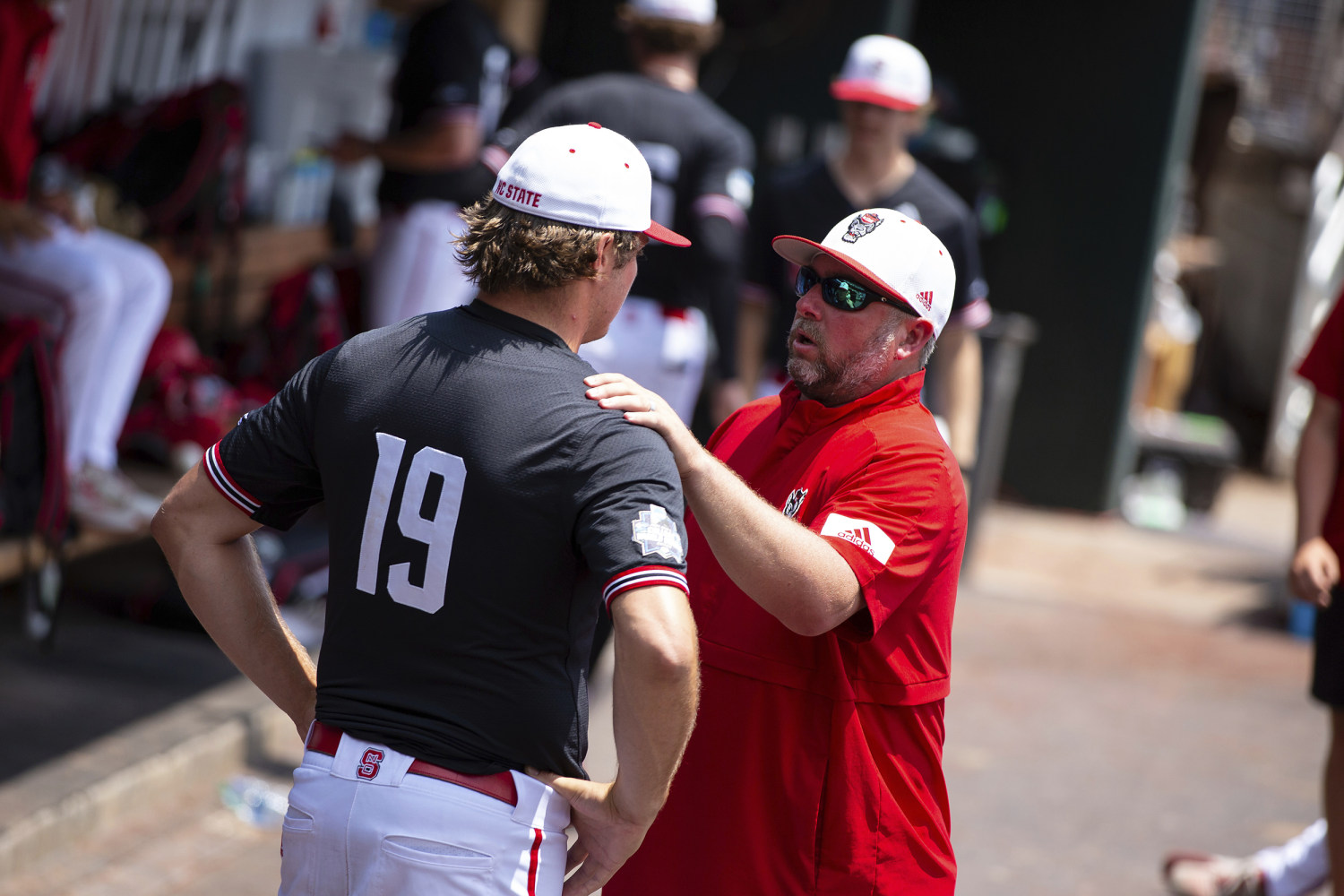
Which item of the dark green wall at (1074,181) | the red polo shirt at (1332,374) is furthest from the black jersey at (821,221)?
the dark green wall at (1074,181)

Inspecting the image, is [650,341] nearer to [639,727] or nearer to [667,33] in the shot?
[667,33]

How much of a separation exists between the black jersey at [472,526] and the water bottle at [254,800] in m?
2.38

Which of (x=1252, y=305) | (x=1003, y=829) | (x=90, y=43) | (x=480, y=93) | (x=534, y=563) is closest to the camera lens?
(x=534, y=563)

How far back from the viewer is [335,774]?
2078 mm

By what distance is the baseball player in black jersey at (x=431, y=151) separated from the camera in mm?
5512

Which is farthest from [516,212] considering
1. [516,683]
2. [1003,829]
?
[1003,829]

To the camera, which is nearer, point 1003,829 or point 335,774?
point 335,774

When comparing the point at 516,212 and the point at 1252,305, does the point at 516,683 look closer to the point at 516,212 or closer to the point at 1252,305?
the point at 516,212

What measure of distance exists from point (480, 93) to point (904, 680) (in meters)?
3.87

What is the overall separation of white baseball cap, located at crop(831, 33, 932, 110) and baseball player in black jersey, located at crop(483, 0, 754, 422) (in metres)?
0.49

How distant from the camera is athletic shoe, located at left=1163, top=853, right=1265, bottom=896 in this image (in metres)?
4.23

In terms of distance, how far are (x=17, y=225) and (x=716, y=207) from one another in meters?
2.30

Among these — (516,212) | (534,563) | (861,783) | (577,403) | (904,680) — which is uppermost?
(516,212)

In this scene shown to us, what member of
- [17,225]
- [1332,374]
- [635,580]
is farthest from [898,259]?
[17,225]
